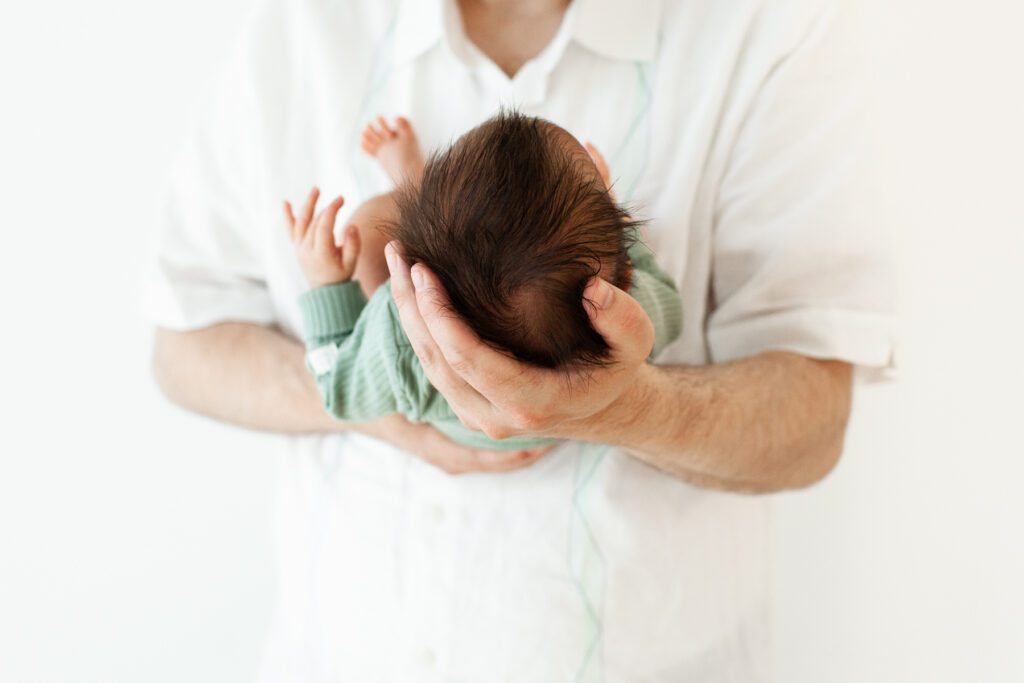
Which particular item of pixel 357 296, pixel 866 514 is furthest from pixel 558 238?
pixel 866 514

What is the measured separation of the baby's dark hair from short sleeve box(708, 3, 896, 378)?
288 mm

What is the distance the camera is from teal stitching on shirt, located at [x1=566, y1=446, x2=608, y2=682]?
3.39 ft

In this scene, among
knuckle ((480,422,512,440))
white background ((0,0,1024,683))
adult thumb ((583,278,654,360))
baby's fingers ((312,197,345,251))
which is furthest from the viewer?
white background ((0,0,1024,683))

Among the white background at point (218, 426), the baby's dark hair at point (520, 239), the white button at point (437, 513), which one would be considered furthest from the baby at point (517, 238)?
the white background at point (218, 426)

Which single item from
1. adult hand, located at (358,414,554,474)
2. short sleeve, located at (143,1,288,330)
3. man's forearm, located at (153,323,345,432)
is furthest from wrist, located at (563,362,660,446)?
short sleeve, located at (143,1,288,330)

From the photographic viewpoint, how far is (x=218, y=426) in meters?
1.68

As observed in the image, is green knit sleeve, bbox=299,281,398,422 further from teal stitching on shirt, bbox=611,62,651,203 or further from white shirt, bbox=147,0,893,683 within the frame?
teal stitching on shirt, bbox=611,62,651,203

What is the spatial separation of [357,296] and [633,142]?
339mm

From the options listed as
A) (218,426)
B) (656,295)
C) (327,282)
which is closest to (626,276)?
(656,295)

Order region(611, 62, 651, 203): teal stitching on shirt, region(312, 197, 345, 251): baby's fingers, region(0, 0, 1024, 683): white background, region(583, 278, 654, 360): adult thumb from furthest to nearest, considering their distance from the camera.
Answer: region(0, 0, 1024, 683): white background → region(611, 62, 651, 203): teal stitching on shirt → region(312, 197, 345, 251): baby's fingers → region(583, 278, 654, 360): adult thumb

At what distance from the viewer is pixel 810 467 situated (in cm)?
107

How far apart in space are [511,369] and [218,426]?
3.48 ft

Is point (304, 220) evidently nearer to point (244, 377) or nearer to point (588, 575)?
point (244, 377)

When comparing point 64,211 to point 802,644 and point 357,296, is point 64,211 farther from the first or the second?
point 802,644
